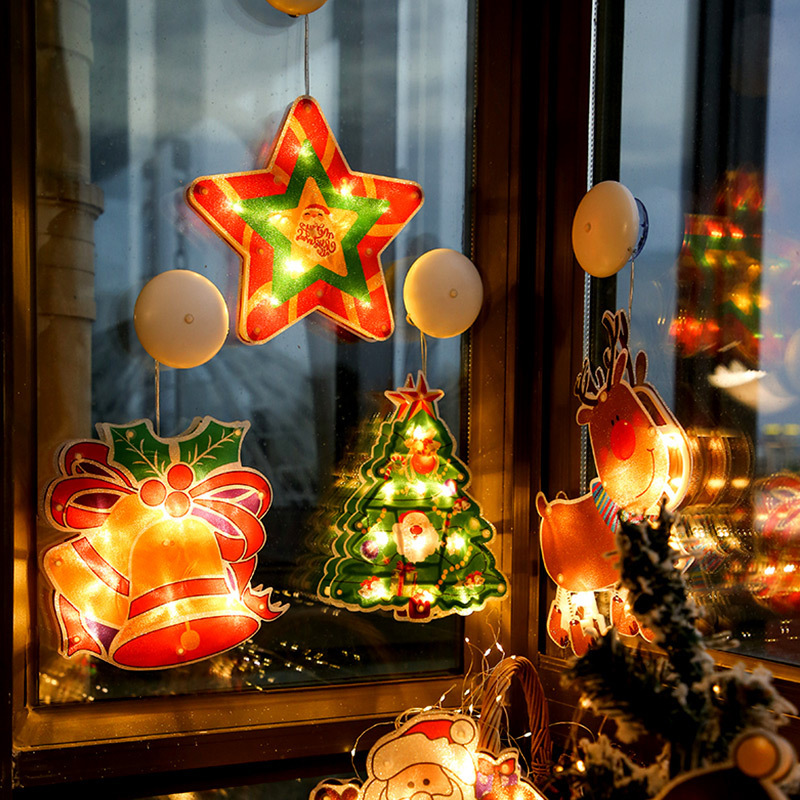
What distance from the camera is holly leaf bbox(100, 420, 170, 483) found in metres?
1.48

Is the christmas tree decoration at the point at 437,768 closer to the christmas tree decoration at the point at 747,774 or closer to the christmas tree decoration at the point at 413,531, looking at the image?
the christmas tree decoration at the point at 413,531

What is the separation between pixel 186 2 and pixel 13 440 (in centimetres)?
87

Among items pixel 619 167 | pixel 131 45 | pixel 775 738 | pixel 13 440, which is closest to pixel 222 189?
pixel 131 45

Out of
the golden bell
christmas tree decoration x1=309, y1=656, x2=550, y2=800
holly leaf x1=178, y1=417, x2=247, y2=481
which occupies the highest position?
holly leaf x1=178, y1=417, x2=247, y2=481

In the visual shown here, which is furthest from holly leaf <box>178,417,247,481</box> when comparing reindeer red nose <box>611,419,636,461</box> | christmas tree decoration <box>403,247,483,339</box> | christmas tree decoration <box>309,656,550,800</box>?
reindeer red nose <box>611,419,636,461</box>

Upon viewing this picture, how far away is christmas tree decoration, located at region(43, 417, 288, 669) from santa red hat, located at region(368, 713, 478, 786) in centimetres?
35

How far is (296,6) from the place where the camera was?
151 cm

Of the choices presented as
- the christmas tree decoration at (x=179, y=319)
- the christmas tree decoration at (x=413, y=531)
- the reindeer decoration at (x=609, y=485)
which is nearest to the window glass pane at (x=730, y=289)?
the reindeer decoration at (x=609, y=485)

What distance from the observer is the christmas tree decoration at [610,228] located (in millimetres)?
1418

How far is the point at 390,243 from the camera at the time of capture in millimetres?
1693

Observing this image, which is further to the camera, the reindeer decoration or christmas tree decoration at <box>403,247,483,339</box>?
christmas tree decoration at <box>403,247,483,339</box>

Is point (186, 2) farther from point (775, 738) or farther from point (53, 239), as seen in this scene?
point (775, 738)

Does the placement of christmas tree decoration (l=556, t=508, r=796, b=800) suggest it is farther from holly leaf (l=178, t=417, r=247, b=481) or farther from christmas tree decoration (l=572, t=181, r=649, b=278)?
holly leaf (l=178, t=417, r=247, b=481)

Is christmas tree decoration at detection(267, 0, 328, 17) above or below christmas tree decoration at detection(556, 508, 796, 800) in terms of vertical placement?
above
